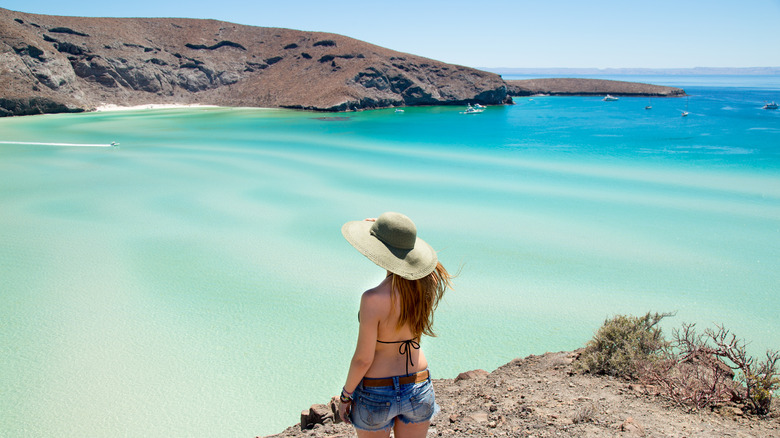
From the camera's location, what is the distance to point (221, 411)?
5.24m

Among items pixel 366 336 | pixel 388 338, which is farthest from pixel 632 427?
pixel 366 336

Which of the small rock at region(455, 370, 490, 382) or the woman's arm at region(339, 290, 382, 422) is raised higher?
the woman's arm at region(339, 290, 382, 422)

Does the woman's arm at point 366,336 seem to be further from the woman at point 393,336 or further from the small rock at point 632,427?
the small rock at point 632,427

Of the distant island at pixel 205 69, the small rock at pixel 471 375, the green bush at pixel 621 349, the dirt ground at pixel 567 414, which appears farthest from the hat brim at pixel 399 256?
the distant island at pixel 205 69

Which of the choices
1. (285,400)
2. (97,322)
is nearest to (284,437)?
(285,400)

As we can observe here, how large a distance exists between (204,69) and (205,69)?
13 centimetres

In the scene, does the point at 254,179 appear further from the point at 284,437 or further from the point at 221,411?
the point at 284,437

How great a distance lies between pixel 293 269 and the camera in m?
9.12

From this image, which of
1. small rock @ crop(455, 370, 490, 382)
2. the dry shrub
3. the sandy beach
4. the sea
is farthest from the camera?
the sandy beach

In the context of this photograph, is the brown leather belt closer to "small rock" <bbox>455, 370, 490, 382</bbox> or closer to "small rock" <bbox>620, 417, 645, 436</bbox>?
"small rock" <bbox>620, 417, 645, 436</bbox>

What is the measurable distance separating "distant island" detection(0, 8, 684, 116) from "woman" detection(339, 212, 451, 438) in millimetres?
45994

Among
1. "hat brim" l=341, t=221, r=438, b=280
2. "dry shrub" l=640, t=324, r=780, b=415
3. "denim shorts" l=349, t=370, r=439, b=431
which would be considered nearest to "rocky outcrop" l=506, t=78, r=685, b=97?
"dry shrub" l=640, t=324, r=780, b=415

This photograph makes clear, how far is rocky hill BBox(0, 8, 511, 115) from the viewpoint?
4650 centimetres

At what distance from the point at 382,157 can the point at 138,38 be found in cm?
5566
